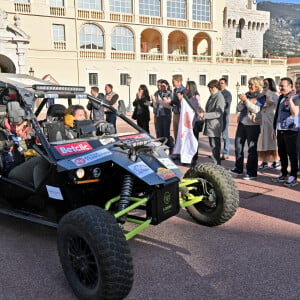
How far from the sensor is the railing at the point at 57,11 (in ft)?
105

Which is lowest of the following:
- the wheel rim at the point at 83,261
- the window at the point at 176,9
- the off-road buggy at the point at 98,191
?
the wheel rim at the point at 83,261

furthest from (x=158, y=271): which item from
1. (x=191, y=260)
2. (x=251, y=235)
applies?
(x=251, y=235)

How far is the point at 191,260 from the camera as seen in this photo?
3.46 m

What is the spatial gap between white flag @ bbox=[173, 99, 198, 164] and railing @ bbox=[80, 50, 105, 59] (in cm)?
2810

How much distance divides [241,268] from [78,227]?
58.2 inches

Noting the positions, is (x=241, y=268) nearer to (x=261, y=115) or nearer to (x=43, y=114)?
(x=43, y=114)

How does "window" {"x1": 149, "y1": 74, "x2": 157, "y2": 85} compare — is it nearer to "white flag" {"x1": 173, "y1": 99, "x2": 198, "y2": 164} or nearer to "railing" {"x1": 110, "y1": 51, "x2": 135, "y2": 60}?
"railing" {"x1": 110, "y1": 51, "x2": 135, "y2": 60}

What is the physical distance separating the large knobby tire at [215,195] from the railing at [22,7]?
30.9 m

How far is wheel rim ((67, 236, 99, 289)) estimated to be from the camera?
2836mm

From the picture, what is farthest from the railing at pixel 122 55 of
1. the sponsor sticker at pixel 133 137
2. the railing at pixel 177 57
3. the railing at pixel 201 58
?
the sponsor sticker at pixel 133 137

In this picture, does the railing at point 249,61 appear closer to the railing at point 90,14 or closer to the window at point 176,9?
the window at point 176,9

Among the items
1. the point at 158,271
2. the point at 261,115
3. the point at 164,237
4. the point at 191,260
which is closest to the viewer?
the point at 158,271

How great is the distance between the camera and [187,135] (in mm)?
7230

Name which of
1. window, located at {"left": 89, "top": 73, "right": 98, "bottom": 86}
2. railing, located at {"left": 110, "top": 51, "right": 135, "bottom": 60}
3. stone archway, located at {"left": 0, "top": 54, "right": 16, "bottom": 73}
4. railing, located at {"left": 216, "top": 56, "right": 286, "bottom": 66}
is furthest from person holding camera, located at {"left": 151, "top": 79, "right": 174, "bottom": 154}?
railing, located at {"left": 216, "top": 56, "right": 286, "bottom": 66}
